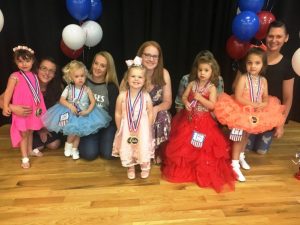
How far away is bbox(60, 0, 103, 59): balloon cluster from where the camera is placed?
2775 millimetres

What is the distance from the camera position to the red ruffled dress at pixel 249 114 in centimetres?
255

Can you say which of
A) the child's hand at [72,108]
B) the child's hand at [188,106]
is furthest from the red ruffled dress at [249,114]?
the child's hand at [72,108]

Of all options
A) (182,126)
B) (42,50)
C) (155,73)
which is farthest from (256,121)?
(42,50)

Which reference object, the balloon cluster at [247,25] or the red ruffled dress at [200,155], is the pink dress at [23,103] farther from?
the balloon cluster at [247,25]

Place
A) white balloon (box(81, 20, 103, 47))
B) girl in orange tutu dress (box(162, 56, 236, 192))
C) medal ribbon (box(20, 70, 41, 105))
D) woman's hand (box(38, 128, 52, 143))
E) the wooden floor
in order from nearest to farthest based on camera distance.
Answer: the wooden floor < girl in orange tutu dress (box(162, 56, 236, 192)) < medal ribbon (box(20, 70, 41, 105)) < white balloon (box(81, 20, 103, 47)) < woman's hand (box(38, 128, 52, 143))

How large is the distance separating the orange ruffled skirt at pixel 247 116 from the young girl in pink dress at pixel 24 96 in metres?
1.65

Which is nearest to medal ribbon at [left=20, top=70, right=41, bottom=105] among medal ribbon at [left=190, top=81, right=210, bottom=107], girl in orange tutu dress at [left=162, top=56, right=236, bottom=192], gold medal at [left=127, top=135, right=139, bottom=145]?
gold medal at [left=127, top=135, right=139, bottom=145]

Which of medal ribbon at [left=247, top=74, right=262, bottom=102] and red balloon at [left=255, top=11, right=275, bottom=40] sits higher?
red balloon at [left=255, top=11, right=275, bottom=40]

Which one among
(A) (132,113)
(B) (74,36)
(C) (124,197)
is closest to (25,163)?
(C) (124,197)

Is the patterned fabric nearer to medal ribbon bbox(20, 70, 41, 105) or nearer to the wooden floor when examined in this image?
the wooden floor

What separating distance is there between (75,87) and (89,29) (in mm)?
599

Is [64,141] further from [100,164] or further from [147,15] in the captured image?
[147,15]

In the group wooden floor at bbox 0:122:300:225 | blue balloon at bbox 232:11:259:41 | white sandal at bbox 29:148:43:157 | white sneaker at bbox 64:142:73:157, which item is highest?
blue balloon at bbox 232:11:259:41

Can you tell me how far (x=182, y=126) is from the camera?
2785 mm
